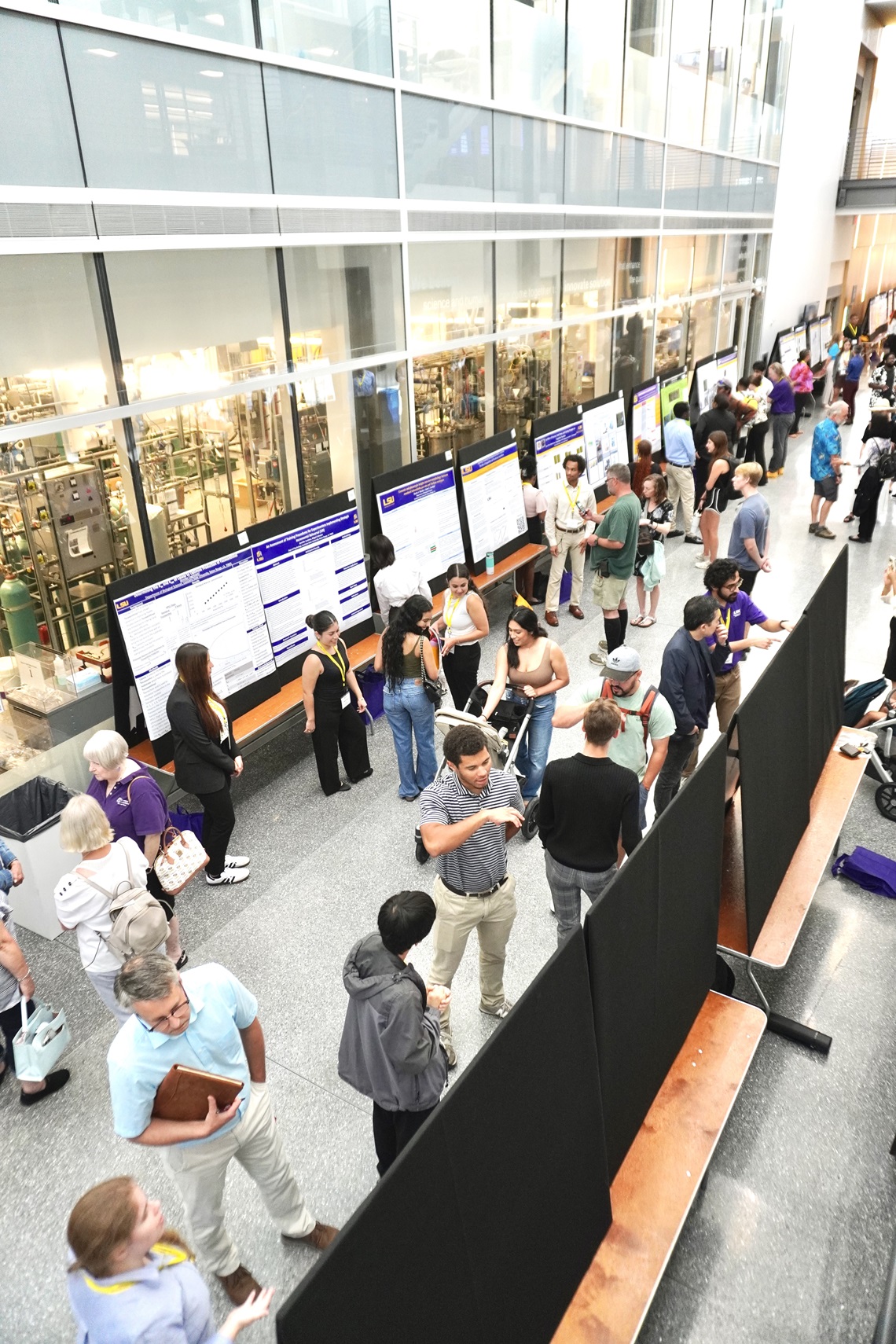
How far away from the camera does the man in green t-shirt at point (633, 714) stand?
14.0ft

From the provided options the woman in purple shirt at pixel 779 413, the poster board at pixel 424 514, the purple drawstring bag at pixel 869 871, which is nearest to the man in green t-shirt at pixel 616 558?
the poster board at pixel 424 514

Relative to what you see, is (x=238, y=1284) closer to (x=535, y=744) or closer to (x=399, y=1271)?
(x=399, y=1271)

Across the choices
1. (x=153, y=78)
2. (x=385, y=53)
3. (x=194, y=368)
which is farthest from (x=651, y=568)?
(x=153, y=78)

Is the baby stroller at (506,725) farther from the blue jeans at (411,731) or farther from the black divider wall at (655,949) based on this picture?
the black divider wall at (655,949)

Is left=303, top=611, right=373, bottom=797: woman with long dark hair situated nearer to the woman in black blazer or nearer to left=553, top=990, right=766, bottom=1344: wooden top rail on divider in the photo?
the woman in black blazer

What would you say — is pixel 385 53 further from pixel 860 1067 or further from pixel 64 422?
pixel 860 1067

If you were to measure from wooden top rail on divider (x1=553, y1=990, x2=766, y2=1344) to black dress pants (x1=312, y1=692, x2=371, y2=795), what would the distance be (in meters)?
3.06

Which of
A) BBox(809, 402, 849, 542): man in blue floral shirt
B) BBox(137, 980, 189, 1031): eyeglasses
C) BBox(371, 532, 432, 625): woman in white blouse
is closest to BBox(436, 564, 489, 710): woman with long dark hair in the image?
BBox(371, 532, 432, 625): woman in white blouse

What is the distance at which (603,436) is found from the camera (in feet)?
35.0

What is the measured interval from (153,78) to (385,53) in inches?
100

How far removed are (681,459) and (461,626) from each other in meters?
5.74

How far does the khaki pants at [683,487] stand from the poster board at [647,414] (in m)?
0.86

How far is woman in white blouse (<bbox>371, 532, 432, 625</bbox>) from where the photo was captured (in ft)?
21.0

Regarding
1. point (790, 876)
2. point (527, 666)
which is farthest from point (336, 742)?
point (790, 876)
